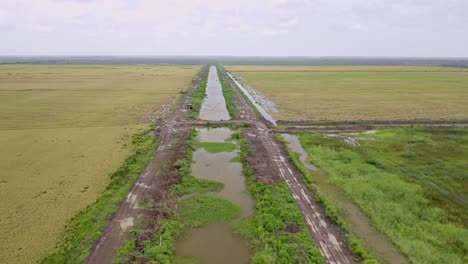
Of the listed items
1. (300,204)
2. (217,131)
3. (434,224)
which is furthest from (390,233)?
(217,131)

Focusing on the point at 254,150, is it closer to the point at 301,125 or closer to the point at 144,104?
the point at 301,125

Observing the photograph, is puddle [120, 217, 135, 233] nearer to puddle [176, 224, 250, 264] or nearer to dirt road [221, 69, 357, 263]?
puddle [176, 224, 250, 264]

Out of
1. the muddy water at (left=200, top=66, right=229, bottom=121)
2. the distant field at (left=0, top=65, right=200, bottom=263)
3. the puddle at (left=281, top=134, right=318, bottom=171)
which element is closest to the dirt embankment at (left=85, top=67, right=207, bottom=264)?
the distant field at (left=0, top=65, right=200, bottom=263)

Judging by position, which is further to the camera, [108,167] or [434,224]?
[108,167]

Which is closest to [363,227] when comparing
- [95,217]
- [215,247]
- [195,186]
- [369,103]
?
[215,247]

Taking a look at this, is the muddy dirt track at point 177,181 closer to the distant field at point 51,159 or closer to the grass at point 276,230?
the grass at point 276,230

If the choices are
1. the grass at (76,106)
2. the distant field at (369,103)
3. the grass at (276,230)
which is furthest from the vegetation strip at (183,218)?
the distant field at (369,103)
